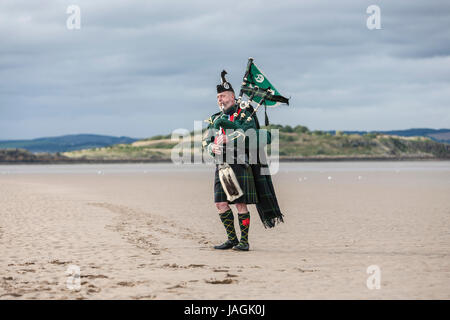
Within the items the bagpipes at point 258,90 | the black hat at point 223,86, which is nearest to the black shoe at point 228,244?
the bagpipes at point 258,90

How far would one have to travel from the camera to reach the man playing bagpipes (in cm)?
999

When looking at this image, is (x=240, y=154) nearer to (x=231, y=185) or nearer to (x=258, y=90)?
(x=231, y=185)

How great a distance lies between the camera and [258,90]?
10211mm

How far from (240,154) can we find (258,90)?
3.65ft

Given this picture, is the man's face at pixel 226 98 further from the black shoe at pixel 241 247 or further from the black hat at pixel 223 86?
the black shoe at pixel 241 247

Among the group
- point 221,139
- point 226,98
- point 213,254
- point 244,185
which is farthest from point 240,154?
point 213,254

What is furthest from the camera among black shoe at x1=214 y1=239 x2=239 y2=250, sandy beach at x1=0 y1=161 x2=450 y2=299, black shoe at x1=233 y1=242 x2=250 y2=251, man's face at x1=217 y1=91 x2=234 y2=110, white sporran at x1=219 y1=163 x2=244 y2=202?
black shoe at x1=214 y1=239 x2=239 y2=250

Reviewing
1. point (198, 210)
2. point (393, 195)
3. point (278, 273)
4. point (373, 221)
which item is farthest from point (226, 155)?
point (393, 195)

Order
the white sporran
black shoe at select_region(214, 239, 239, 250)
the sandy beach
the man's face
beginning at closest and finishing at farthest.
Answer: the sandy beach → the white sporran → the man's face → black shoe at select_region(214, 239, 239, 250)

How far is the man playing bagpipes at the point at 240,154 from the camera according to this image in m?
9.99

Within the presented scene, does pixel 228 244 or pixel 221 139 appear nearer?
pixel 221 139

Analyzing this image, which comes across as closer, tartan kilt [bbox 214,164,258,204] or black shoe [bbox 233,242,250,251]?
tartan kilt [bbox 214,164,258,204]

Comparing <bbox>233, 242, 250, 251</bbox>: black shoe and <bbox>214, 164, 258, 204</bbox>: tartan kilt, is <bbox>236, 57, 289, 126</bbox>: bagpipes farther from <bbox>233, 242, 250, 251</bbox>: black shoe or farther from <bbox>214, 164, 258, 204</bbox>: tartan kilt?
<bbox>233, 242, 250, 251</bbox>: black shoe

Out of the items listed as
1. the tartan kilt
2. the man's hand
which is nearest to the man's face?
the man's hand
